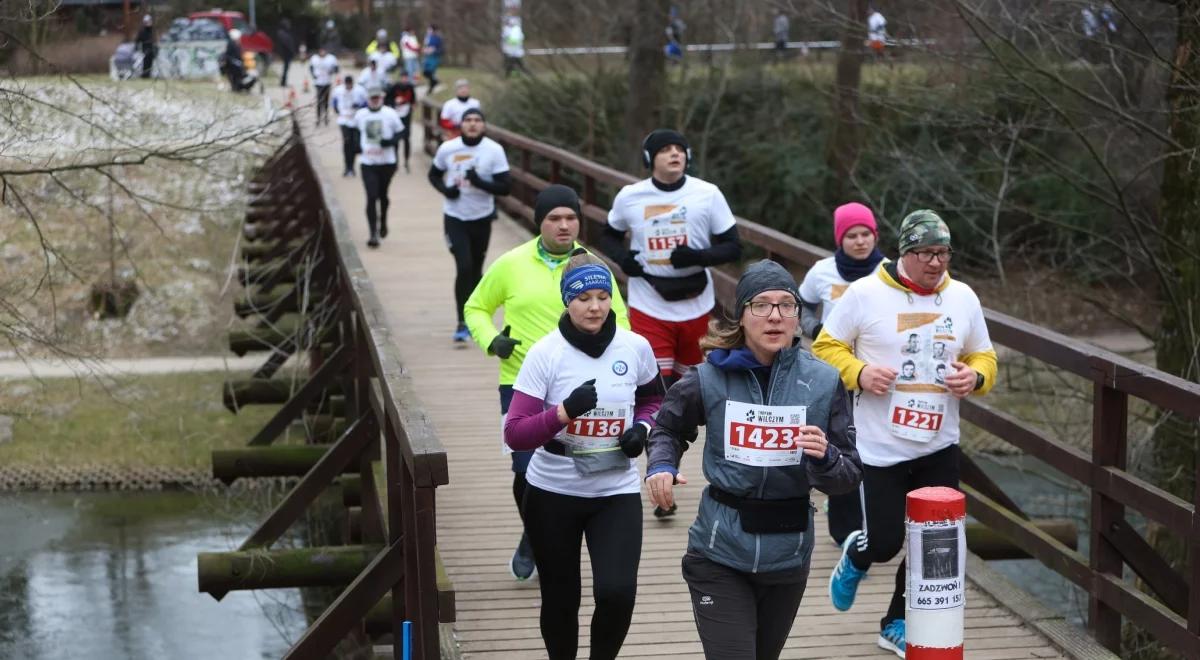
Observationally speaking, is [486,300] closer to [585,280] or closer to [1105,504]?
[585,280]

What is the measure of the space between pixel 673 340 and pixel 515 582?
66.9 inches

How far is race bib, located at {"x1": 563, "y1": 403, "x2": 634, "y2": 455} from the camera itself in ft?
18.2

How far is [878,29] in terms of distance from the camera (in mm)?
15430

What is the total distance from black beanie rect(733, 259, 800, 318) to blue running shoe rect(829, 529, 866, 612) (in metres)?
1.69

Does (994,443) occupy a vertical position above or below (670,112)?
below

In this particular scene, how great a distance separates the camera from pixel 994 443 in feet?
71.9

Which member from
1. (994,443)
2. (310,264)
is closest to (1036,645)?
(310,264)

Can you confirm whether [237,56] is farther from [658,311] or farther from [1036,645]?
[1036,645]

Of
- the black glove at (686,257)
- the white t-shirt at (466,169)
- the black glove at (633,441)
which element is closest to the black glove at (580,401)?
the black glove at (633,441)

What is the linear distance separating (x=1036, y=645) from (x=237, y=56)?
31.2 metres

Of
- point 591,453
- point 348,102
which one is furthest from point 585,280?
point 348,102

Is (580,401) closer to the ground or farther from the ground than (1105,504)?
farther from the ground

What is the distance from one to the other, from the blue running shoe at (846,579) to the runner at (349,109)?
1937 cm

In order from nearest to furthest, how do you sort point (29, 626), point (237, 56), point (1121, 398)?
point (1121, 398), point (29, 626), point (237, 56)
